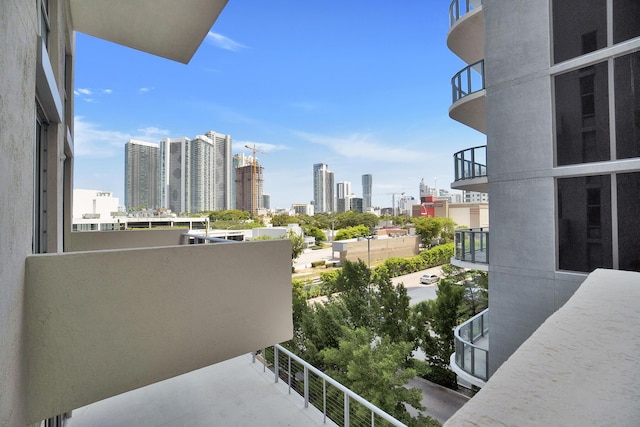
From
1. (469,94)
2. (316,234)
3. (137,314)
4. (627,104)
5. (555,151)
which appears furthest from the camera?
(316,234)

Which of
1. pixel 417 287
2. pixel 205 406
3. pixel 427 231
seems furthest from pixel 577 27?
pixel 427 231

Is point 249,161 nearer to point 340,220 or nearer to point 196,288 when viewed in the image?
point 340,220

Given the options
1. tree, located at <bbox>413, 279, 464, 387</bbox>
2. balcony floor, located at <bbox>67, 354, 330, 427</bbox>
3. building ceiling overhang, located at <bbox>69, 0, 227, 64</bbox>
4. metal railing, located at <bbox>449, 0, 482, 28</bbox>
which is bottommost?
tree, located at <bbox>413, 279, 464, 387</bbox>

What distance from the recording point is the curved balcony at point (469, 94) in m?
6.66

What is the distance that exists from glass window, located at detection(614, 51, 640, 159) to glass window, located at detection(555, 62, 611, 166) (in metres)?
0.13

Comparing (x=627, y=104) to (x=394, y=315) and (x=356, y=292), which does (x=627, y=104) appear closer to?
(x=394, y=315)

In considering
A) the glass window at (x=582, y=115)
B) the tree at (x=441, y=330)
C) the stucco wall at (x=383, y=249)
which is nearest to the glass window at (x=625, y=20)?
the glass window at (x=582, y=115)

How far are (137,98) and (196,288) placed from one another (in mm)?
83604

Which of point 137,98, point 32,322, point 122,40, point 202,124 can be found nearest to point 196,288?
point 32,322

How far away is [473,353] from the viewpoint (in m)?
6.64

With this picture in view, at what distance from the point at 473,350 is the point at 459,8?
7.89 m

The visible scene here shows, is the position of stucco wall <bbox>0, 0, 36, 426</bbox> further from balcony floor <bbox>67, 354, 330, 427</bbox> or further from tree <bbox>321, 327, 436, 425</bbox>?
tree <bbox>321, 327, 436, 425</bbox>

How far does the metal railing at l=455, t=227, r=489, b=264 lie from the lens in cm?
650

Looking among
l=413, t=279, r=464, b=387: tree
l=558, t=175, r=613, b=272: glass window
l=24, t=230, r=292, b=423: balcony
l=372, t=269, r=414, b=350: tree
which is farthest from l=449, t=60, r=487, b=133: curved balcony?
l=372, t=269, r=414, b=350: tree
